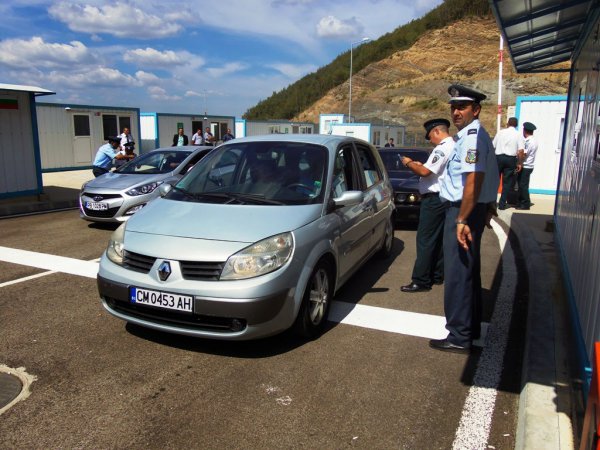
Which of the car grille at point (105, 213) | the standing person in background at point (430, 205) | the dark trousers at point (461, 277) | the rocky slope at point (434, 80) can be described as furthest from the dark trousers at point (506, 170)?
the rocky slope at point (434, 80)

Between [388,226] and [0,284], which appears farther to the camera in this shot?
[388,226]

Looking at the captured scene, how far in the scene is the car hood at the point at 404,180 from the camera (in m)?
8.79

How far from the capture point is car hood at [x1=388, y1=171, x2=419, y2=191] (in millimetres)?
8791

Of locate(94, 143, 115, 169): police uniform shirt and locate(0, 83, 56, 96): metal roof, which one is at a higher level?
locate(0, 83, 56, 96): metal roof

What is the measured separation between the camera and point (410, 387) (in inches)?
133

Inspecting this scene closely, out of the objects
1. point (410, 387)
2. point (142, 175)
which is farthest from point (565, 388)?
point (142, 175)

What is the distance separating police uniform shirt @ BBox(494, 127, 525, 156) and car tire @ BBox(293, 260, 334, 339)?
7.27m

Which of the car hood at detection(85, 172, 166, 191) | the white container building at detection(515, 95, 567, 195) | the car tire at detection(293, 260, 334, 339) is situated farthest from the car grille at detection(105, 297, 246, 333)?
the white container building at detection(515, 95, 567, 195)

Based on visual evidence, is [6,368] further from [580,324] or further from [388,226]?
[388,226]

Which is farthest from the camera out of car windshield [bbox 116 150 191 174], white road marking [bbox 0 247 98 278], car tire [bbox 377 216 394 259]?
car windshield [bbox 116 150 191 174]

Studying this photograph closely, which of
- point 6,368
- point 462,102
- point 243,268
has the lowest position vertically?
point 6,368

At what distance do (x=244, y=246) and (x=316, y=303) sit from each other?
0.92 metres

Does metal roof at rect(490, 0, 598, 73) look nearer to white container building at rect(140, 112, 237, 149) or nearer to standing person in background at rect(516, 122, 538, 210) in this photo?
standing person in background at rect(516, 122, 538, 210)

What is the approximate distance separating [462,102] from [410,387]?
2126mm
